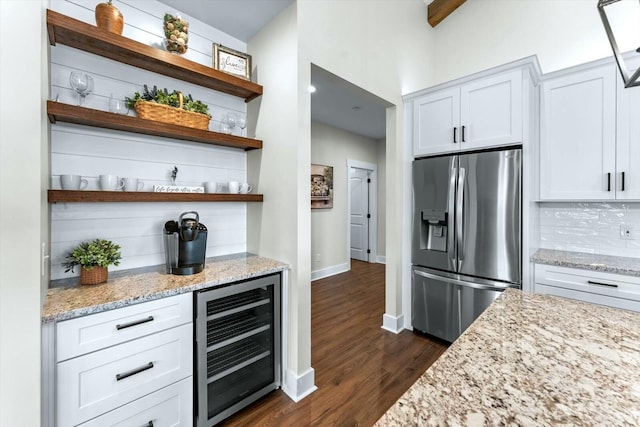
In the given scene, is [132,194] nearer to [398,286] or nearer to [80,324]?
[80,324]

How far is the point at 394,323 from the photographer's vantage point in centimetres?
296

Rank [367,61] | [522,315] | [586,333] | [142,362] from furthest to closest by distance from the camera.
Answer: [367,61]
[142,362]
[522,315]
[586,333]

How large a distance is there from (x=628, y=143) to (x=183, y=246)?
128 inches

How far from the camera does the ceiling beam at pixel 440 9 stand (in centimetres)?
330

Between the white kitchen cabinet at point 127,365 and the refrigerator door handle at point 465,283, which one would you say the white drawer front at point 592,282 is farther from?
the white kitchen cabinet at point 127,365

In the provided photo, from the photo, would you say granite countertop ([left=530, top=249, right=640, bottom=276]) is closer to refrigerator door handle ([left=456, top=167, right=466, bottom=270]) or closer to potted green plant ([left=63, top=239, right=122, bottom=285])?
refrigerator door handle ([left=456, top=167, right=466, bottom=270])

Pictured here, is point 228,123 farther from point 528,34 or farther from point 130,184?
point 528,34

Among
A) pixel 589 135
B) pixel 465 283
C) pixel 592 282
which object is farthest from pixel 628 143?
pixel 465 283

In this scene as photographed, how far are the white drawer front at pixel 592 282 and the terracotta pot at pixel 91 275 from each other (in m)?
3.06

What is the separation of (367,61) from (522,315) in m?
2.32

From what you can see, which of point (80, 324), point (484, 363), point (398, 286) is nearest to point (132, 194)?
point (80, 324)

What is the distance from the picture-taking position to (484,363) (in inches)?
30.4

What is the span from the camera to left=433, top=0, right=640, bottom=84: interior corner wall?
8.43 ft

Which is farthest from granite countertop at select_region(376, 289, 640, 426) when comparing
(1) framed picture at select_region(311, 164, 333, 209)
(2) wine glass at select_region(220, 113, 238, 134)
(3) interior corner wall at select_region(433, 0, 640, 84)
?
(1) framed picture at select_region(311, 164, 333, 209)
